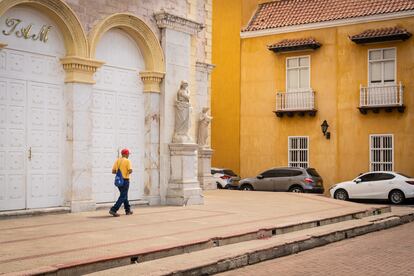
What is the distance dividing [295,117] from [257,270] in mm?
21829

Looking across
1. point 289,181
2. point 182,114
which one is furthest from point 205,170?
point 182,114

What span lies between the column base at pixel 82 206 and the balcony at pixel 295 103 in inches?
665

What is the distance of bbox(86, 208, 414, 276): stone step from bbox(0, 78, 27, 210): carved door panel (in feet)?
18.5

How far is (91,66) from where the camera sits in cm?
1584

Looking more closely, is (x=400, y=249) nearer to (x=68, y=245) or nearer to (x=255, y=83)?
(x=68, y=245)

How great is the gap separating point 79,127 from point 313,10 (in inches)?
751

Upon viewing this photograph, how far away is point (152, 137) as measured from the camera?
1781 centimetres

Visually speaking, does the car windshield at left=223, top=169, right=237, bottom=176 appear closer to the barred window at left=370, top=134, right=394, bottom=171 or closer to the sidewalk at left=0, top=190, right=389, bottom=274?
the barred window at left=370, top=134, right=394, bottom=171

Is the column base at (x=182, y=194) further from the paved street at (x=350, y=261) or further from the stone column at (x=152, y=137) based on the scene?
the paved street at (x=350, y=261)

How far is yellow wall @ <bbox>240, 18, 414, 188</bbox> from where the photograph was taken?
93.2 ft

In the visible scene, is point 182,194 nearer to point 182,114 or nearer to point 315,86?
point 182,114

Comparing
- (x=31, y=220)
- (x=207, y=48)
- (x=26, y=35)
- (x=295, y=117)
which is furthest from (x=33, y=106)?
(x=295, y=117)

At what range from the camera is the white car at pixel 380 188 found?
76.5ft

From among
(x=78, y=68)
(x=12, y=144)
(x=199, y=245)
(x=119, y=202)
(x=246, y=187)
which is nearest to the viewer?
(x=199, y=245)
